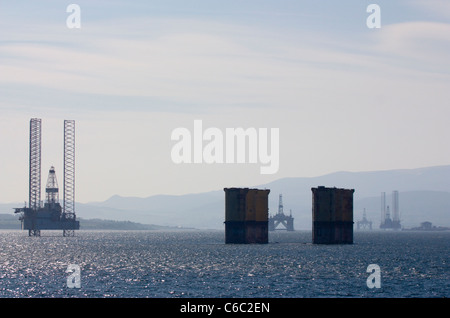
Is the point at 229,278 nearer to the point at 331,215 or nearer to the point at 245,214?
the point at 245,214

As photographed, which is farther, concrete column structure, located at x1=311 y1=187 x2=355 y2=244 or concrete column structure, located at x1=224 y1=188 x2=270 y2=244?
concrete column structure, located at x1=311 y1=187 x2=355 y2=244
